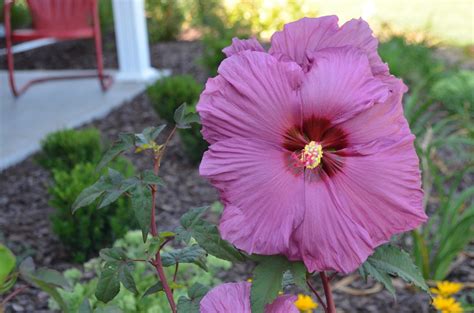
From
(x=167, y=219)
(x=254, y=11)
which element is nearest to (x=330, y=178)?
(x=167, y=219)

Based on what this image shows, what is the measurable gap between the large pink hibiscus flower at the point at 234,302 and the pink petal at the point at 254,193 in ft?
0.54

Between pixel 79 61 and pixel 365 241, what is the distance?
24.9ft

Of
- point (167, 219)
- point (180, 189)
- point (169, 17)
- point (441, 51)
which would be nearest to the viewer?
point (167, 219)

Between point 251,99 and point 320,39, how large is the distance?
124 millimetres

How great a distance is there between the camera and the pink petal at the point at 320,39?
0.83m

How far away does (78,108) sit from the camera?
19.2 feet

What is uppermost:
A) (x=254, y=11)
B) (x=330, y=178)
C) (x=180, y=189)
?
(x=330, y=178)

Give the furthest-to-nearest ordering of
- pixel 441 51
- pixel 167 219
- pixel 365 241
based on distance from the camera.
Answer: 1. pixel 441 51
2. pixel 167 219
3. pixel 365 241

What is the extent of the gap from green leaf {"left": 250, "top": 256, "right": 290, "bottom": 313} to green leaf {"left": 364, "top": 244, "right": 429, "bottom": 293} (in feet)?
0.57

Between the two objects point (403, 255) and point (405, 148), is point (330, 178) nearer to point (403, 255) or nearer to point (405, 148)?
point (405, 148)

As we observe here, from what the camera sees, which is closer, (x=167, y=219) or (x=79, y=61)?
(x=167, y=219)

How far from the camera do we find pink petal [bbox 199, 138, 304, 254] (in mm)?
757

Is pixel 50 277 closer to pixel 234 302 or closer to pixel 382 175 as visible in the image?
pixel 234 302

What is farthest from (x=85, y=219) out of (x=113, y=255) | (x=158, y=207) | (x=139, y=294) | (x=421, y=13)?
(x=421, y=13)
